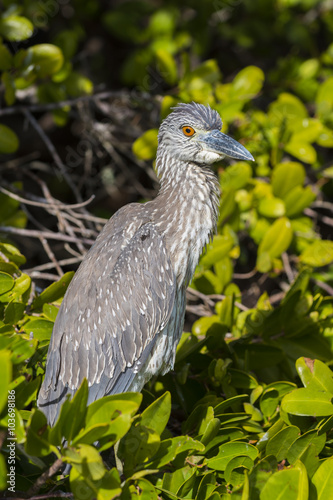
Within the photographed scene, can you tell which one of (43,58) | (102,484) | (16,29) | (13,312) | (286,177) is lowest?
(102,484)

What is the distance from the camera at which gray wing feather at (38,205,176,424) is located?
7.23 ft

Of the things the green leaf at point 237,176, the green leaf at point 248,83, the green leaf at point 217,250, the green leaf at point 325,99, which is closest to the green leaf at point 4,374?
the green leaf at point 217,250

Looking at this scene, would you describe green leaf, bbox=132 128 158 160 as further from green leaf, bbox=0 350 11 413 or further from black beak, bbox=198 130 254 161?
green leaf, bbox=0 350 11 413

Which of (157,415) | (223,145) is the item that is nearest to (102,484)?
(157,415)

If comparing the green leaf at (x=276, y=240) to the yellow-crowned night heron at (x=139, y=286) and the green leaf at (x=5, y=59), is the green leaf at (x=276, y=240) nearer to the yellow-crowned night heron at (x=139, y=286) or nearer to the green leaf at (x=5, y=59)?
the yellow-crowned night heron at (x=139, y=286)

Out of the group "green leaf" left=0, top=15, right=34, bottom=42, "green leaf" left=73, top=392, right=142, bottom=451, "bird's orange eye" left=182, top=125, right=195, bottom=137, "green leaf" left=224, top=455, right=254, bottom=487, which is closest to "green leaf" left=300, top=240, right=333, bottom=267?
"bird's orange eye" left=182, top=125, right=195, bottom=137

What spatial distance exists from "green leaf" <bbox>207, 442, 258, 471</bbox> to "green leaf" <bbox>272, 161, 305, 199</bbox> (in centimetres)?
167

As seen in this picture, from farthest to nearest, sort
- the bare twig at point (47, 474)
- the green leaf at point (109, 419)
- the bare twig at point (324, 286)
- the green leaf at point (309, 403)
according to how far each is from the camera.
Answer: the bare twig at point (324, 286) < the green leaf at point (309, 403) < the bare twig at point (47, 474) < the green leaf at point (109, 419)

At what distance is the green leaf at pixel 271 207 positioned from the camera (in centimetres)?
316

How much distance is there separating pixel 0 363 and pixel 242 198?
2.30 metres

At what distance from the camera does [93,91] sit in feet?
13.2

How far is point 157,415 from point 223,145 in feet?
4.00

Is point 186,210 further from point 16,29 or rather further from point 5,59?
point 16,29

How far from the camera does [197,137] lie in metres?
2.52
